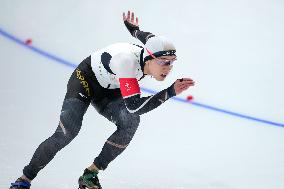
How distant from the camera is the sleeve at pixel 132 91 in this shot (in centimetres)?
323

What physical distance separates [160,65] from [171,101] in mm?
2511

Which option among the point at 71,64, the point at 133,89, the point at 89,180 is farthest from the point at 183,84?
the point at 71,64

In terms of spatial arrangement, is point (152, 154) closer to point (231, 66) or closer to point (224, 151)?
point (224, 151)

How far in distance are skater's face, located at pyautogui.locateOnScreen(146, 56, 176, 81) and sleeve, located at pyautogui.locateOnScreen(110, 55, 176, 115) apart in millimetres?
120

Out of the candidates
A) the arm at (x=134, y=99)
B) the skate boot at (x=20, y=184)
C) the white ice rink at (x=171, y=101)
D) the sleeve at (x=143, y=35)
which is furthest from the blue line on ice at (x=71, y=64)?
the skate boot at (x=20, y=184)

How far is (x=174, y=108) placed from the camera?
5.58 metres

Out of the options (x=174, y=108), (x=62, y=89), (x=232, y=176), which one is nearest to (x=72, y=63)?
(x=62, y=89)

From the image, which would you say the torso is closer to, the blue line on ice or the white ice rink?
the white ice rink

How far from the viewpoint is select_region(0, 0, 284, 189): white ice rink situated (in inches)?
167

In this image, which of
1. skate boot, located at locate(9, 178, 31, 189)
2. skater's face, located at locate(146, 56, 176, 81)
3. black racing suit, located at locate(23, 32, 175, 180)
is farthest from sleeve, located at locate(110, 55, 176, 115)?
skate boot, located at locate(9, 178, 31, 189)

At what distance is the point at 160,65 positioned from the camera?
10.8 ft

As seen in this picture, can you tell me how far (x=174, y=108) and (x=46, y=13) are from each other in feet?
8.94

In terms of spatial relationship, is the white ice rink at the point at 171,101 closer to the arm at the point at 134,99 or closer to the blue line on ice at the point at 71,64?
the blue line on ice at the point at 71,64

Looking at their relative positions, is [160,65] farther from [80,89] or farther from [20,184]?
[20,184]
